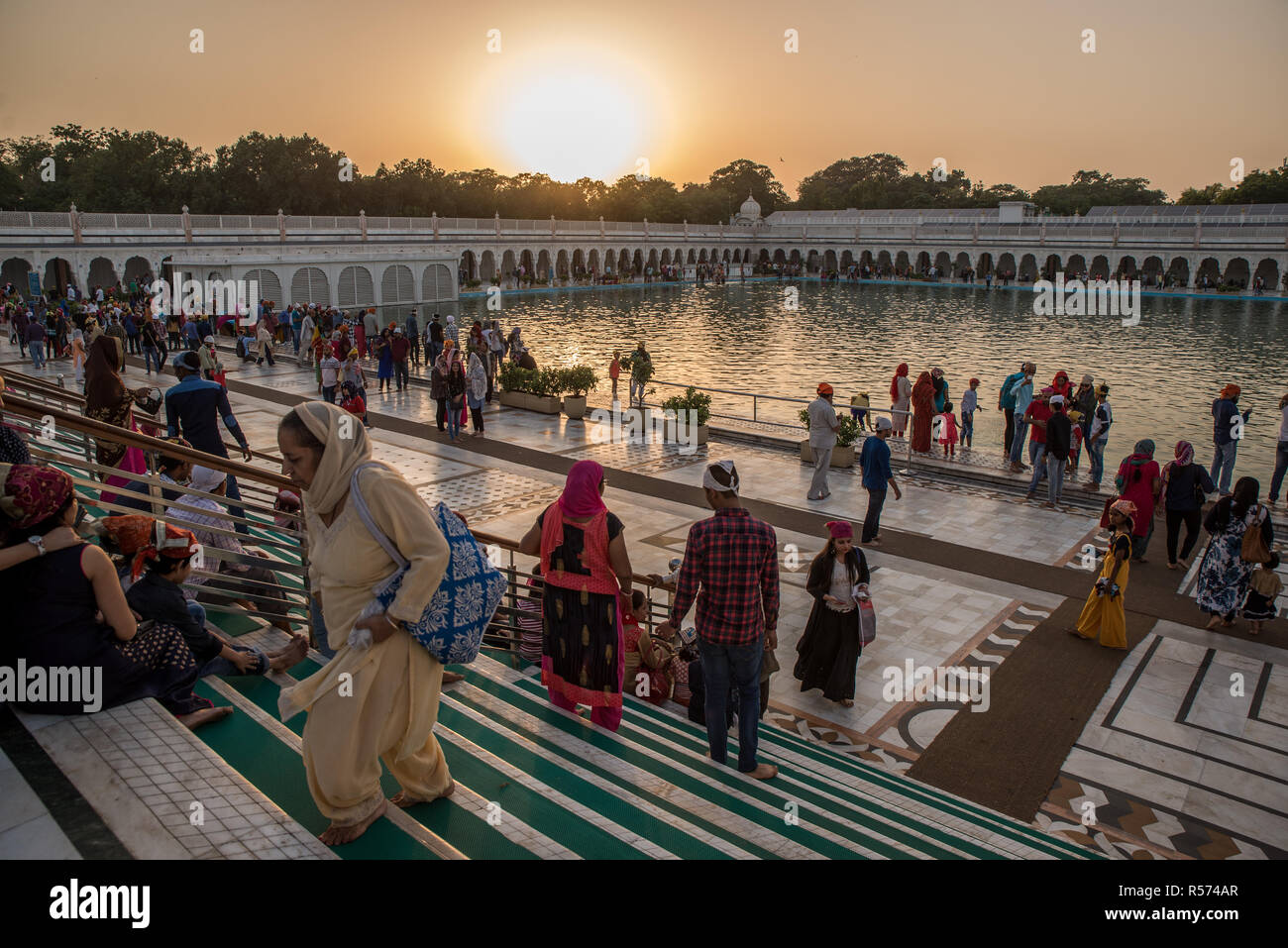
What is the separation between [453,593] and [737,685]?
205 centimetres

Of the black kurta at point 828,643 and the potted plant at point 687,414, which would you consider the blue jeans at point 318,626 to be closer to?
the black kurta at point 828,643

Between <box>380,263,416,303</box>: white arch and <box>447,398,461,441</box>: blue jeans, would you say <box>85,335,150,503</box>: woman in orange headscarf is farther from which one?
<box>380,263,416,303</box>: white arch

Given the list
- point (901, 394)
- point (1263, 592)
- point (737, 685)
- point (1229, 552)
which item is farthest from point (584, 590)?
point (901, 394)

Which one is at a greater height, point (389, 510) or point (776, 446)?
point (389, 510)

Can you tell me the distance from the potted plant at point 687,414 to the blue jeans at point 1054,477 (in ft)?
17.9

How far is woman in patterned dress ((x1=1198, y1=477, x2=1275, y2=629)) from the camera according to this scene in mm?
7113

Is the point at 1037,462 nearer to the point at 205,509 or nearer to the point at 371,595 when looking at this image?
the point at 205,509

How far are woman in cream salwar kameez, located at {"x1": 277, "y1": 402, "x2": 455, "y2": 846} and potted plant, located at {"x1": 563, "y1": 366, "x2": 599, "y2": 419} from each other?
13376mm

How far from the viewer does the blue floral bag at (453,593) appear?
275cm

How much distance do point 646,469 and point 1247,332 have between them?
103 feet
